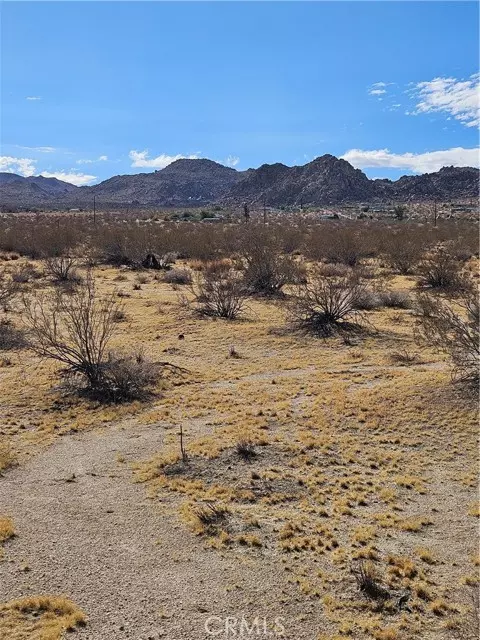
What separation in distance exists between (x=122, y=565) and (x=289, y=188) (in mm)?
124549

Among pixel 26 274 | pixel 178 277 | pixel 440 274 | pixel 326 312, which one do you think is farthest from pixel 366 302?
pixel 26 274

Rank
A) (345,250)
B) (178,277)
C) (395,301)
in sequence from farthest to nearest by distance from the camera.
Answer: (345,250) → (178,277) → (395,301)

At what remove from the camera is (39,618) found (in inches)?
186

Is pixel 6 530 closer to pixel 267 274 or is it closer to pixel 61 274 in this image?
pixel 267 274

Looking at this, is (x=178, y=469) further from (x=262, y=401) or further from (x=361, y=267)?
(x=361, y=267)

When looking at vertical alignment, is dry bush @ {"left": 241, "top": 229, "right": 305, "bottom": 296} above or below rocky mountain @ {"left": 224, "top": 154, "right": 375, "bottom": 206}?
below

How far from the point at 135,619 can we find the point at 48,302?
15.6m

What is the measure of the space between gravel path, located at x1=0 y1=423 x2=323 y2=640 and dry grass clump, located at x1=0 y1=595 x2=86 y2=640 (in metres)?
0.11

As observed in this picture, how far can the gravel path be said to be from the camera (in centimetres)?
475

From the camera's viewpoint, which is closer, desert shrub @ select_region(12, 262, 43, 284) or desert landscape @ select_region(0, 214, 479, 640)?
desert landscape @ select_region(0, 214, 479, 640)

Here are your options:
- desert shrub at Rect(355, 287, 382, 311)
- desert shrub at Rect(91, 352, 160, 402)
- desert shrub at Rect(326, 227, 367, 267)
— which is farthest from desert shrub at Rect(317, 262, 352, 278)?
desert shrub at Rect(91, 352, 160, 402)

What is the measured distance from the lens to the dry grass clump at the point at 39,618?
14.8 feet

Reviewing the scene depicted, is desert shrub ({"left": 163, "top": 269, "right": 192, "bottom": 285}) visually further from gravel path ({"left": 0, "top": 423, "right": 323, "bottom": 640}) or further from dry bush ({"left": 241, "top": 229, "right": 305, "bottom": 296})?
gravel path ({"left": 0, "top": 423, "right": 323, "bottom": 640})

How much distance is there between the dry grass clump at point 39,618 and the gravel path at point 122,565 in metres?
0.11
